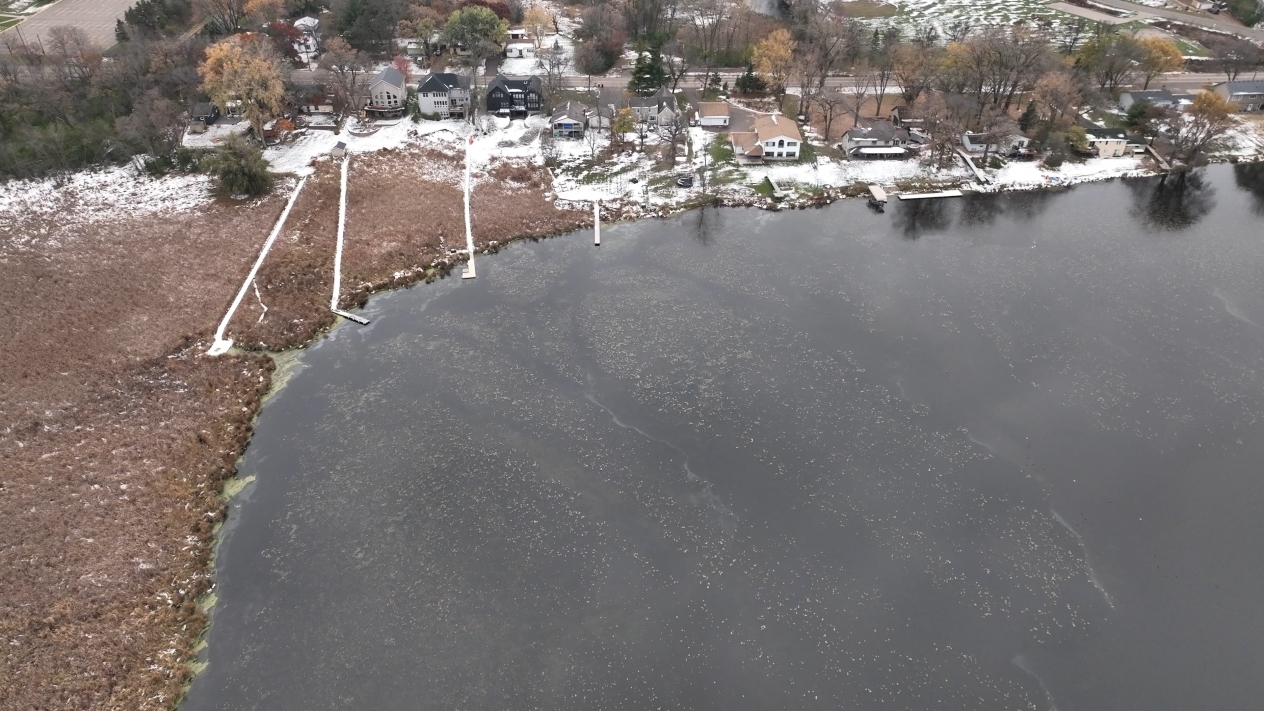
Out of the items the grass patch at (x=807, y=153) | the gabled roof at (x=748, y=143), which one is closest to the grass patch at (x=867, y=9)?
the grass patch at (x=807, y=153)

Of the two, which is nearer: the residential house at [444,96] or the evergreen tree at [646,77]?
the residential house at [444,96]

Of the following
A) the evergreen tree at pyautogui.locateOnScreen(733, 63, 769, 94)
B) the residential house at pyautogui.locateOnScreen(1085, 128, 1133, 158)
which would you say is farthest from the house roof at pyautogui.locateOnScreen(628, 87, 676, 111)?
the residential house at pyautogui.locateOnScreen(1085, 128, 1133, 158)

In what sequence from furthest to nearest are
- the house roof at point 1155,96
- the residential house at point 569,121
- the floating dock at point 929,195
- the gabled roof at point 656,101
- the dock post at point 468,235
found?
the house roof at point 1155,96
the gabled roof at point 656,101
the residential house at point 569,121
the floating dock at point 929,195
the dock post at point 468,235

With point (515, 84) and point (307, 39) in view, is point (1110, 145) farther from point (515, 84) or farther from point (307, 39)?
point (307, 39)

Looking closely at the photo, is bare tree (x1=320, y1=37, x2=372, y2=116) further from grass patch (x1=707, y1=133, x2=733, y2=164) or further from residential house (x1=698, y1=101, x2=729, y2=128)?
grass patch (x1=707, y1=133, x2=733, y2=164)

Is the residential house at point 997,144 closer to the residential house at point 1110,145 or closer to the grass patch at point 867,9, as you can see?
the residential house at point 1110,145

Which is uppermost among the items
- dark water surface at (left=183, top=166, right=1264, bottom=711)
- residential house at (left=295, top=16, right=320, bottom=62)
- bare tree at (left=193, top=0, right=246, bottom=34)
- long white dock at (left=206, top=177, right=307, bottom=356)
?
bare tree at (left=193, top=0, right=246, bottom=34)

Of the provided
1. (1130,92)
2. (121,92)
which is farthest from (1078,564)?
(121,92)
